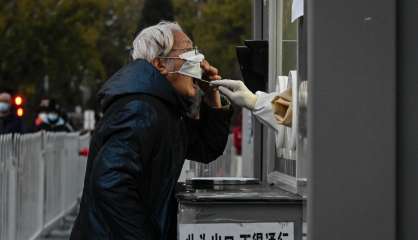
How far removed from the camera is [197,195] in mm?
3523

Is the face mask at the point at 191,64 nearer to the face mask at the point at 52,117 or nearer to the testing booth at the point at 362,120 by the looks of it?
the testing booth at the point at 362,120

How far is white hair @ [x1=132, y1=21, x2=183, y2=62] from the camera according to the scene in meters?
3.94

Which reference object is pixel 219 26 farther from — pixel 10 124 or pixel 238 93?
pixel 238 93

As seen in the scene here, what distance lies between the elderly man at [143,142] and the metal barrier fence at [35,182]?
4849mm

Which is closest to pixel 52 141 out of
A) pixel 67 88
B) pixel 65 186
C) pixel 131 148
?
pixel 65 186

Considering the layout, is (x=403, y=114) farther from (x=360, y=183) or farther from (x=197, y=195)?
(x=197, y=195)

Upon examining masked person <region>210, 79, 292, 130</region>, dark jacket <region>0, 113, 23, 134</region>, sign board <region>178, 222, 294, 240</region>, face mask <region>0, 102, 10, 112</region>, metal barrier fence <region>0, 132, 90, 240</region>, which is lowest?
metal barrier fence <region>0, 132, 90, 240</region>

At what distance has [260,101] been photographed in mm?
3830

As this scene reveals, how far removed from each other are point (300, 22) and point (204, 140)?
4.01 ft

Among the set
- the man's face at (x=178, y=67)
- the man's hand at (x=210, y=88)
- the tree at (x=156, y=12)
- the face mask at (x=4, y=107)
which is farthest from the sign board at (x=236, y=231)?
the face mask at (x=4, y=107)

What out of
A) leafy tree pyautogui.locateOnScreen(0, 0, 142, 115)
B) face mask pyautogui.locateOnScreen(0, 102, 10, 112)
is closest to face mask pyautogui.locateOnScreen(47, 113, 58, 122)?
face mask pyautogui.locateOnScreen(0, 102, 10, 112)

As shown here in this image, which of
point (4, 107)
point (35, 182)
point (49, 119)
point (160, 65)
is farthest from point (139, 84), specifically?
point (49, 119)

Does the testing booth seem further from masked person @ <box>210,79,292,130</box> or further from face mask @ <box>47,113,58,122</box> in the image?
face mask @ <box>47,113,58,122</box>

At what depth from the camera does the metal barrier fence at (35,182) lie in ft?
28.9
